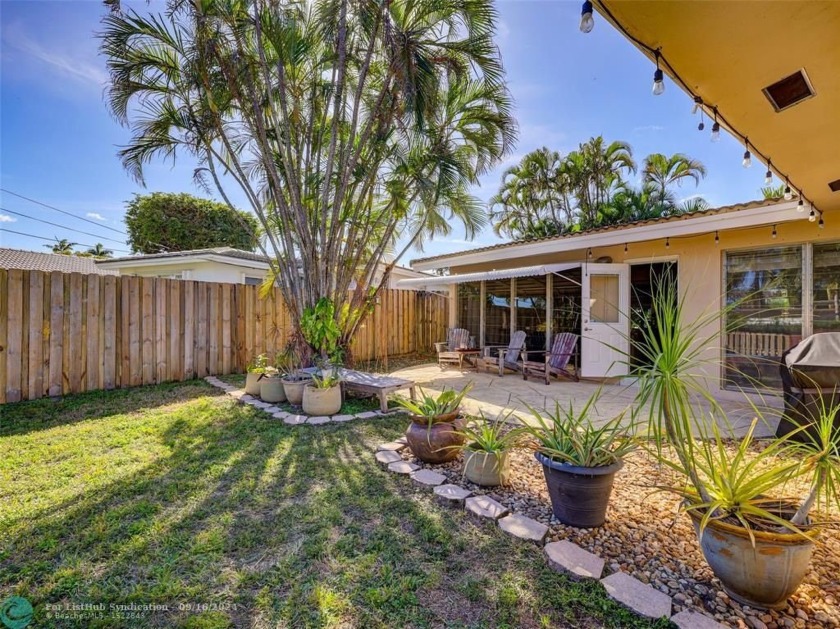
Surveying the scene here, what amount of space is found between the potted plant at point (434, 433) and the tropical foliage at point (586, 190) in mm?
16635

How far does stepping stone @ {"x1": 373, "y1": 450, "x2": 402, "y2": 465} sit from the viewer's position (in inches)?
172

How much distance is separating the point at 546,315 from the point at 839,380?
689cm

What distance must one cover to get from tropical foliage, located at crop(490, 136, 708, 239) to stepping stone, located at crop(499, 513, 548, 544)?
17523 millimetres

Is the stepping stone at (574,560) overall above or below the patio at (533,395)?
below

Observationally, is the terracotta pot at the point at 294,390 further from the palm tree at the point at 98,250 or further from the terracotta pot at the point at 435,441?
the palm tree at the point at 98,250

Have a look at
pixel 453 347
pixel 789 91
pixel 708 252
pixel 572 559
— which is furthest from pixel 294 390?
pixel 708 252

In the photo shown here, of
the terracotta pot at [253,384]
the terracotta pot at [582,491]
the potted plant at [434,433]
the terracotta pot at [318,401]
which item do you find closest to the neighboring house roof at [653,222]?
the potted plant at [434,433]

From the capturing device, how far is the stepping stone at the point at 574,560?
250 centimetres

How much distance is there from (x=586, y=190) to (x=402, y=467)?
2106cm

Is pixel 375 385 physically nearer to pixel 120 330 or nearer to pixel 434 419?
pixel 434 419

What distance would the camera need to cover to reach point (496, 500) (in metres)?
3.50

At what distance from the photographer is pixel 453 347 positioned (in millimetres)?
12492

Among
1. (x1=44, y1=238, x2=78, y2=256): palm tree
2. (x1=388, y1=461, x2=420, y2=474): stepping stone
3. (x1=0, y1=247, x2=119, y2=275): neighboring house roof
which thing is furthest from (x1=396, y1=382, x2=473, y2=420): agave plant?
(x1=44, y1=238, x2=78, y2=256): palm tree

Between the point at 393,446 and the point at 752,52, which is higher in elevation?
the point at 752,52
